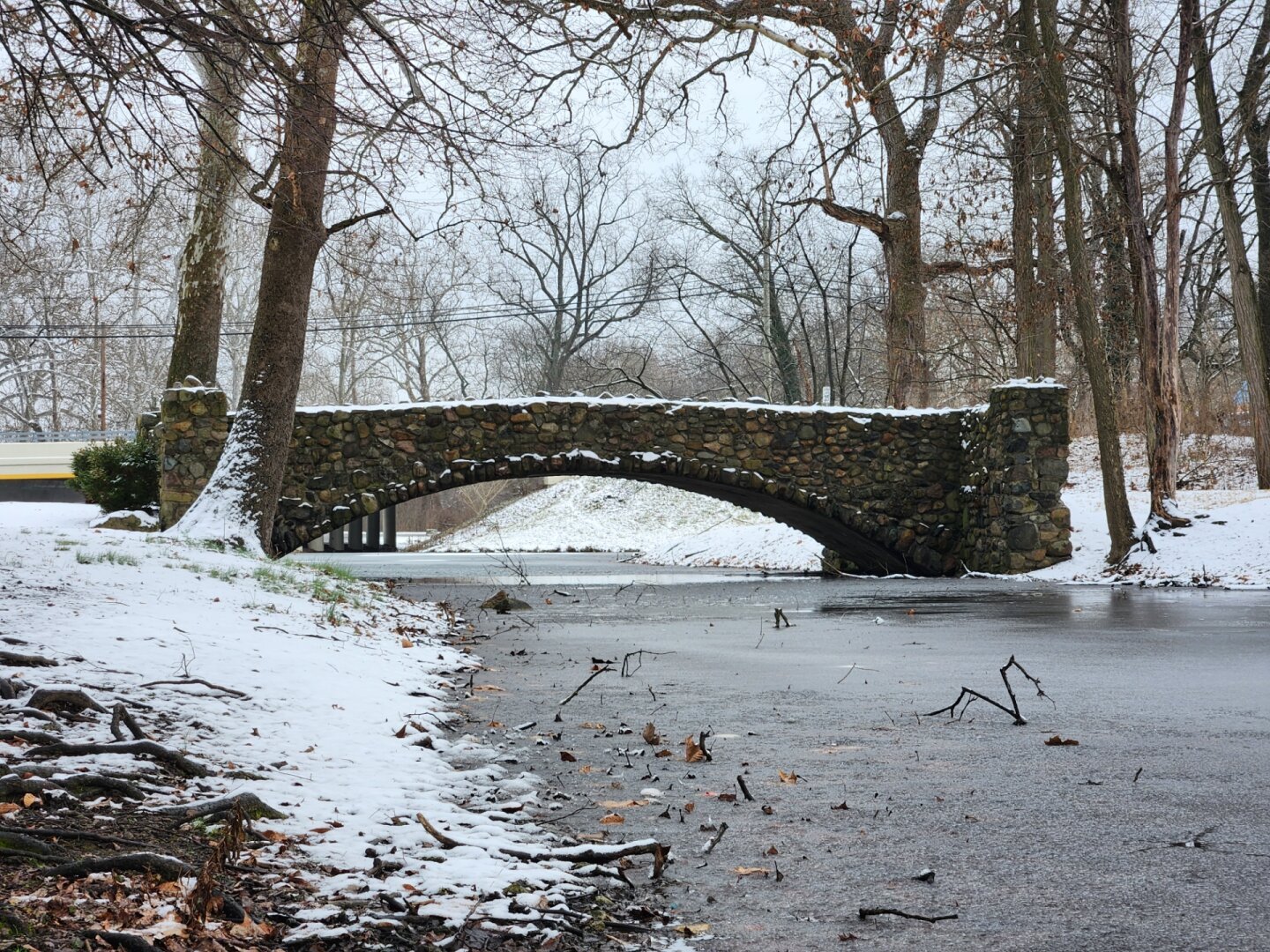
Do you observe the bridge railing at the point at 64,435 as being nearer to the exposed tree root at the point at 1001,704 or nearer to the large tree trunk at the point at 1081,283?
the large tree trunk at the point at 1081,283

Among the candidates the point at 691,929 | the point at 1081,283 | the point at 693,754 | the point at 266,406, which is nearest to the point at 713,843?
the point at 691,929

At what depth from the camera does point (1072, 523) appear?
1881 centimetres

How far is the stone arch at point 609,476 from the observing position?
59.9ft

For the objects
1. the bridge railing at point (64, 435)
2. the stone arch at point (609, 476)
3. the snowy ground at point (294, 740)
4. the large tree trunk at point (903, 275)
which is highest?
the large tree trunk at point (903, 275)

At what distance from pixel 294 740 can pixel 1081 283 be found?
14.1 metres

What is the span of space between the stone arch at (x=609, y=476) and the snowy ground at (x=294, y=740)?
10.6 m

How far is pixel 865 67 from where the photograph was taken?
50.0ft

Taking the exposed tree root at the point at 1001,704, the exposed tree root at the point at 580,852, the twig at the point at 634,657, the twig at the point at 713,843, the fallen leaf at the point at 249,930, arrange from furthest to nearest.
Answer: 1. the twig at the point at 634,657
2. the exposed tree root at the point at 1001,704
3. the twig at the point at 713,843
4. the exposed tree root at the point at 580,852
5. the fallen leaf at the point at 249,930

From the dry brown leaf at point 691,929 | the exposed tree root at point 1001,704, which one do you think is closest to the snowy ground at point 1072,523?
the exposed tree root at point 1001,704

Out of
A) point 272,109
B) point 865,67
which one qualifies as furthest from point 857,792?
point 865,67

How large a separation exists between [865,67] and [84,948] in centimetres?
1503

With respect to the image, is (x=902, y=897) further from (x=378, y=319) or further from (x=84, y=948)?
(x=378, y=319)

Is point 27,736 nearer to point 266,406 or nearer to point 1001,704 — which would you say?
point 1001,704

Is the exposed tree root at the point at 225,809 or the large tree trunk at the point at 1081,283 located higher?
the large tree trunk at the point at 1081,283
